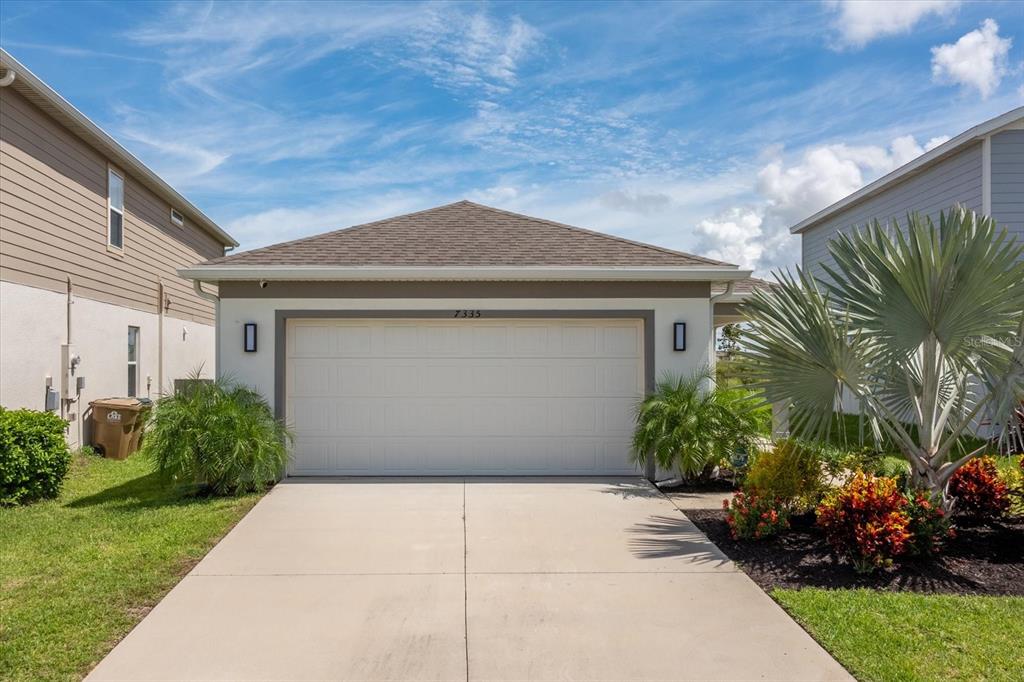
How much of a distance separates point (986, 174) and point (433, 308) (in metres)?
10.1

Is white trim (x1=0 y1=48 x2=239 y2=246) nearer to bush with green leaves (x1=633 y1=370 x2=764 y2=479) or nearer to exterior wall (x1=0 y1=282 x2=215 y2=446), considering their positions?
exterior wall (x1=0 y1=282 x2=215 y2=446)

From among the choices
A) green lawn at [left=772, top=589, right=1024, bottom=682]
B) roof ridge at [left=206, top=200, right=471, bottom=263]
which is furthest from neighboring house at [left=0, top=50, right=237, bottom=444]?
green lawn at [left=772, top=589, right=1024, bottom=682]

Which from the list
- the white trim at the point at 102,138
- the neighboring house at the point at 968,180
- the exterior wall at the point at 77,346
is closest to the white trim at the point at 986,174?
the neighboring house at the point at 968,180

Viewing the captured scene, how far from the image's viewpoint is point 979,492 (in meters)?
6.76

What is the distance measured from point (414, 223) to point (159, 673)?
7634mm

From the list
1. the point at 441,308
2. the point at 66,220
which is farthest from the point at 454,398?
the point at 66,220

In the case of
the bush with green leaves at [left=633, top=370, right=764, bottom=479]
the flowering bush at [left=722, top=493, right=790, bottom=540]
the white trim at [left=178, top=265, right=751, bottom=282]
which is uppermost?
the white trim at [left=178, top=265, right=751, bottom=282]

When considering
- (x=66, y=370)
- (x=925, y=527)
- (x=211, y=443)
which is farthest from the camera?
(x=66, y=370)

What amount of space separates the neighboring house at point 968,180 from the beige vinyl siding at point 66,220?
38.5ft

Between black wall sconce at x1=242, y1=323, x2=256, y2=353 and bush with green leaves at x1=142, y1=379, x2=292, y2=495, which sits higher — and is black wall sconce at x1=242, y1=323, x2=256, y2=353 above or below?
above

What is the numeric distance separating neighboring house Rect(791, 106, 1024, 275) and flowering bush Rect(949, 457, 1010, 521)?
447cm

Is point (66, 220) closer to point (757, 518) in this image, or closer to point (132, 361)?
point (132, 361)

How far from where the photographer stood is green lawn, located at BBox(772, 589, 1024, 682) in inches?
148

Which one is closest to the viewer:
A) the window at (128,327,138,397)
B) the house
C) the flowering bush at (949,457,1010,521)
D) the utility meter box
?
the flowering bush at (949,457,1010,521)
